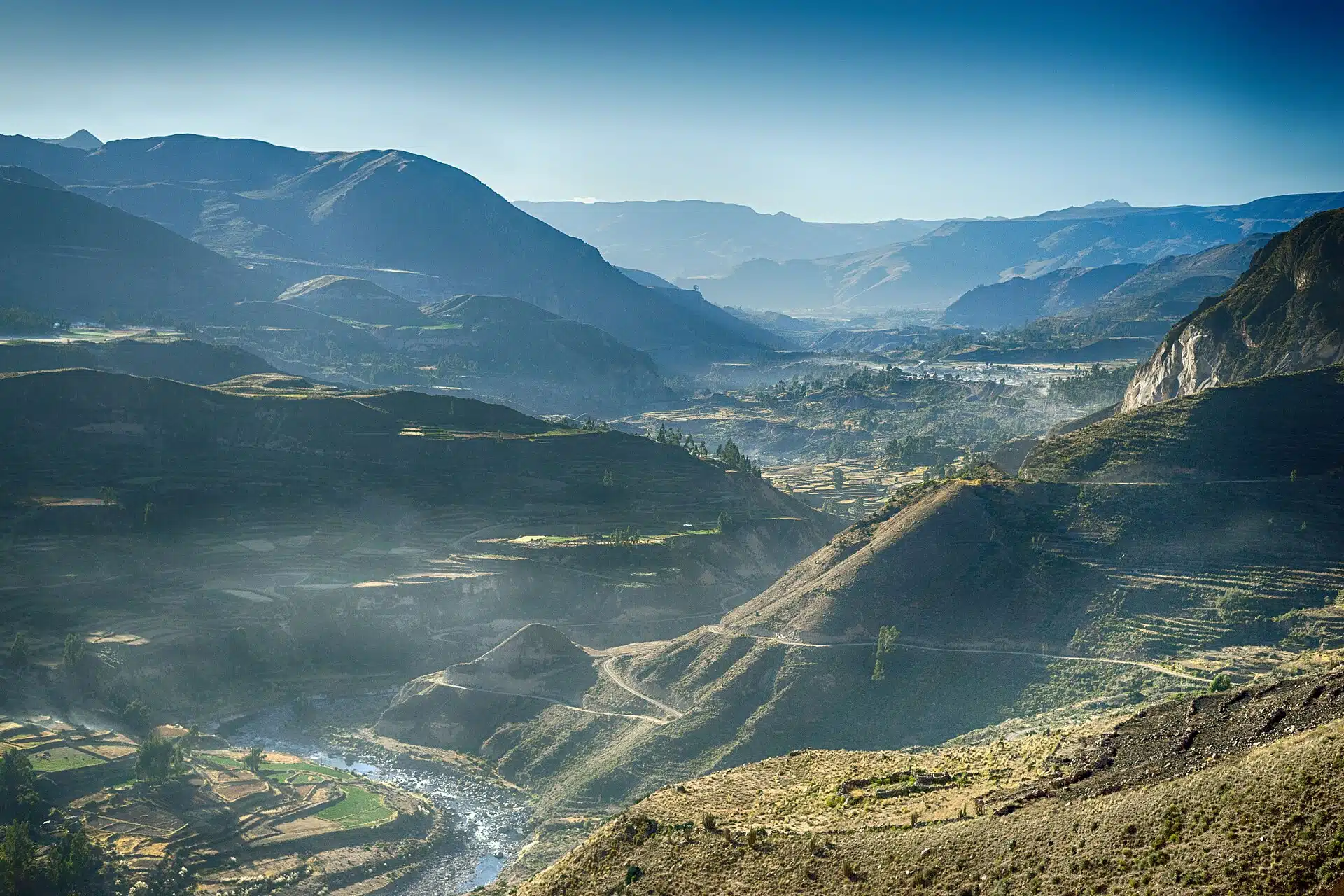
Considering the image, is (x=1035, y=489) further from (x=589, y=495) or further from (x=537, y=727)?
(x=589, y=495)

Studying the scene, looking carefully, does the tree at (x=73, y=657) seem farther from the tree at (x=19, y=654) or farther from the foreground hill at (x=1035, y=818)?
the foreground hill at (x=1035, y=818)

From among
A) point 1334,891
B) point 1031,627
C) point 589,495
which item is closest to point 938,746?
point 1031,627

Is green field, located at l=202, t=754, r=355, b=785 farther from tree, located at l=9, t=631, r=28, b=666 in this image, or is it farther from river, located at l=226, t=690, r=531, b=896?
tree, located at l=9, t=631, r=28, b=666

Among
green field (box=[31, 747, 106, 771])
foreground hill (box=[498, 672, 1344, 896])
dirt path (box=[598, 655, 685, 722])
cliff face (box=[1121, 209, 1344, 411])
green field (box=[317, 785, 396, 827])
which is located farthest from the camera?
cliff face (box=[1121, 209, 1344, 411])

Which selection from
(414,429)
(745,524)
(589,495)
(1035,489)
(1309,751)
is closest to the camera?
(1309,751)

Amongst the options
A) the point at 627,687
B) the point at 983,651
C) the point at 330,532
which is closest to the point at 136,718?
the point at 627,687

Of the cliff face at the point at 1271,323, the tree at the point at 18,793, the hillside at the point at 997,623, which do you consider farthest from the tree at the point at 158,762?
the cliff face at the point at 1271,323

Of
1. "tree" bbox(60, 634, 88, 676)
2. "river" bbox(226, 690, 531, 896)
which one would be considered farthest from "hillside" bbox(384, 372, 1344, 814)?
"tree" bbox(60, 634, 88, 676)
